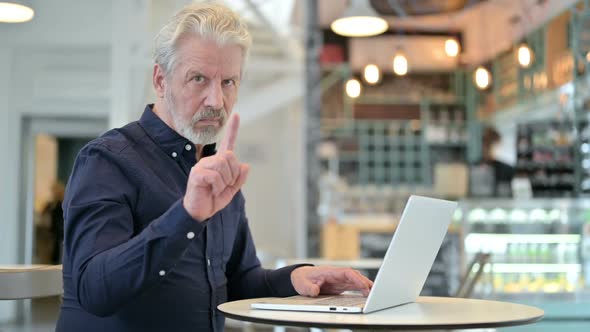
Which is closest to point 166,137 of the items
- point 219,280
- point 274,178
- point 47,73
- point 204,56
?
point 204,56

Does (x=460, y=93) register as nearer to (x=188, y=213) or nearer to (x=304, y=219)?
(x=304, y=219)

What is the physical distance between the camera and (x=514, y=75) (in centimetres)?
1107

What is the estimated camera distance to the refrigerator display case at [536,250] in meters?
6.91

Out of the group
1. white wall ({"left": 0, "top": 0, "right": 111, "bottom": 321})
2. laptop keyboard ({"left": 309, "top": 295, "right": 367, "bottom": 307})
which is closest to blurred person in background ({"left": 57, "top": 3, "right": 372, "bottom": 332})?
laptop keyboard ({"left": 309, "top": 295, "right": 367, "bottom": 307})

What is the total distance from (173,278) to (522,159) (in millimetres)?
6998

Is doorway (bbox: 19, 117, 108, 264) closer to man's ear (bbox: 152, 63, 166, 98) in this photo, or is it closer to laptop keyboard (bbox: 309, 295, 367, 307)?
man's ear (bbox: 152, 63, 166, 98)

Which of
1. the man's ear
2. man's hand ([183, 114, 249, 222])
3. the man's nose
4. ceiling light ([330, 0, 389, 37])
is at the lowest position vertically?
man's hand ([183, 114, 249, 222])

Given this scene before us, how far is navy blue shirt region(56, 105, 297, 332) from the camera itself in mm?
1548

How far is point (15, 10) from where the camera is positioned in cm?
480

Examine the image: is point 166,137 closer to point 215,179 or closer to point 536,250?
point 215,179

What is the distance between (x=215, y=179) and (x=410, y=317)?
19.2 inches

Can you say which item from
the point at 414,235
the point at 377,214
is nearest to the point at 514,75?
the point at 377,214

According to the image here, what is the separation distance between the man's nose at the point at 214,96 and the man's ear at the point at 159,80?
0.16 metres

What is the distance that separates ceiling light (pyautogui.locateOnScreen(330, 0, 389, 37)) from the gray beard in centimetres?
415
